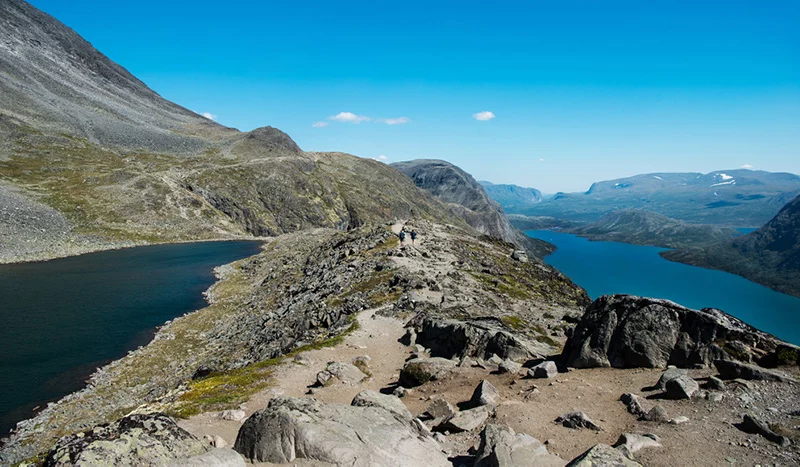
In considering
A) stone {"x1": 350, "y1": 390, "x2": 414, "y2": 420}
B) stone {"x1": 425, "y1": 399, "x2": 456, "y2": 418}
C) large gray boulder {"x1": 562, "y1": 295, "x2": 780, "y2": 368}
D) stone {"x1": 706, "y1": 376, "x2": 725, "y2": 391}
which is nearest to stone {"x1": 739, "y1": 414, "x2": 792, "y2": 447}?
stone {"x1": 706, "y1": 376, "x2": 725, "y2": 391}

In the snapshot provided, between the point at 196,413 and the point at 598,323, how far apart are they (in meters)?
25.9

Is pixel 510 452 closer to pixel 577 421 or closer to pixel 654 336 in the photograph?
pixel 577 421

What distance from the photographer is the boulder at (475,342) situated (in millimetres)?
30500

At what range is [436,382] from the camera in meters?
27.2

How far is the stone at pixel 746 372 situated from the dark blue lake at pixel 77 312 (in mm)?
51794

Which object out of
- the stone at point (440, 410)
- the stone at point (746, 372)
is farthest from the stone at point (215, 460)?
the stone at point (746, 372)

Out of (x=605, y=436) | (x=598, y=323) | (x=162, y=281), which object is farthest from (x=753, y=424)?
(x=162, y=281)

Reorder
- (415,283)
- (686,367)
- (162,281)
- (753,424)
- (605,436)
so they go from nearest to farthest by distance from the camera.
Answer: (753,424), (605,436), (686,367), (415,283), (162,281)

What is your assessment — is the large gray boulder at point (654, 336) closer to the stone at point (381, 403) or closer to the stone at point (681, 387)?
the stone at point (681, 387)

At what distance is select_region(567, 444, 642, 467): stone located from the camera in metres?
13.1

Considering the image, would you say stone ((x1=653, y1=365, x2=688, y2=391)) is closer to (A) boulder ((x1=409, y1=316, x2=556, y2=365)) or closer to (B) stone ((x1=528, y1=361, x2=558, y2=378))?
(B) stone ((x1=528, y1=361, x2=558, y2=378))

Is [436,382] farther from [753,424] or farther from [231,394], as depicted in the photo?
[753,424]

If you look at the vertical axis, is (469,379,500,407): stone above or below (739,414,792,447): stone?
below

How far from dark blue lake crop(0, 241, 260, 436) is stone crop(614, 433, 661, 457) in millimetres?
45380
